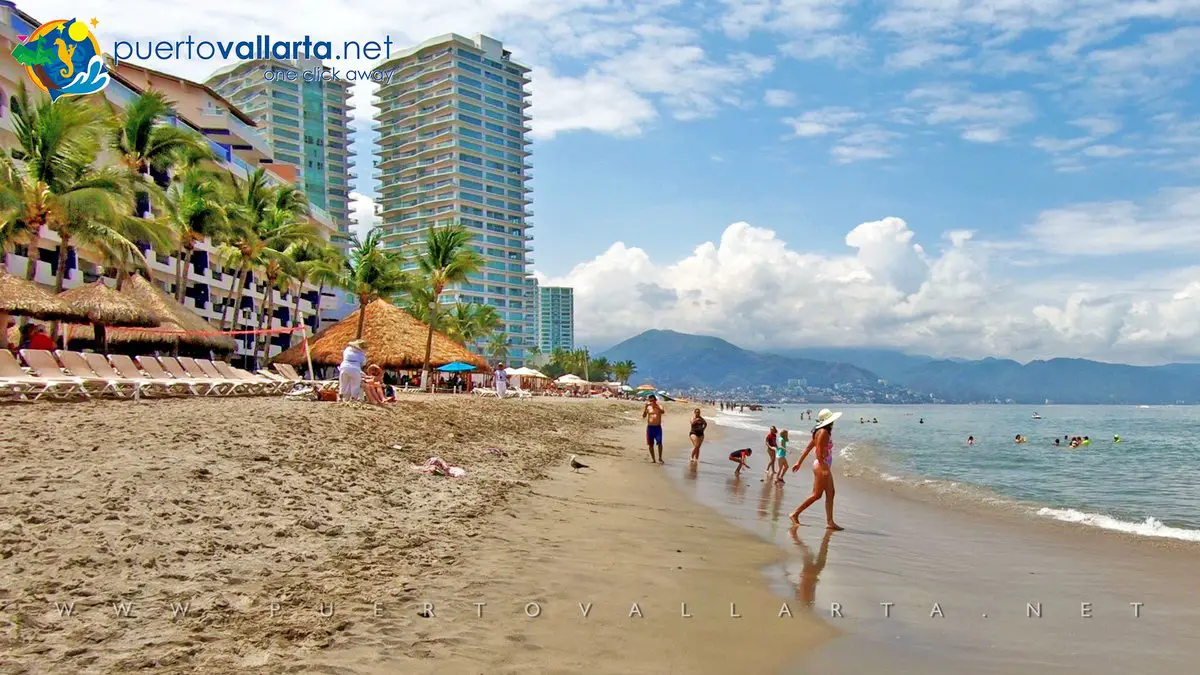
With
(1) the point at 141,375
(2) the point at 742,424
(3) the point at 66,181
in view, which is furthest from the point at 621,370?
(1) the point at 141,375

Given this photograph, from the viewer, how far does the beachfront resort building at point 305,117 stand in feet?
398

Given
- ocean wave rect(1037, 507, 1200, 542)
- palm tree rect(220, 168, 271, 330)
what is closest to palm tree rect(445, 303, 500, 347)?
palm tree rect(220, 168, 271, 330)

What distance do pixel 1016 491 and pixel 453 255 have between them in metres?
27.0

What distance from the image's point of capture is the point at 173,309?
25.1 metres

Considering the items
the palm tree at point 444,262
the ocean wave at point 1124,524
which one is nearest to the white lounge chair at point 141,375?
the ocean wave at point 1124,524

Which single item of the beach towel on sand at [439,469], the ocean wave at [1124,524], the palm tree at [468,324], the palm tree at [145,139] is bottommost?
the ocean wave at [1124,524]

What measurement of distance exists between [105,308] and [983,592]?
2102cm

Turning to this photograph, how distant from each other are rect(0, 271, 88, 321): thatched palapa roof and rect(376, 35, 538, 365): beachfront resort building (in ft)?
333

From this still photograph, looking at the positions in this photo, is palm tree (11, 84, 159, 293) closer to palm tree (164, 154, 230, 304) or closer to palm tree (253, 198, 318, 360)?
palm tree (164, 154, 230, 304)

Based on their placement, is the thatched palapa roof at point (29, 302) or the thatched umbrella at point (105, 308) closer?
the thatched palapa roof at point (29, 302)

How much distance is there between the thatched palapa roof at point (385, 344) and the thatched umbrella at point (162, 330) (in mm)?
8811

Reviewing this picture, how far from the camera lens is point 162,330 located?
2298 cm

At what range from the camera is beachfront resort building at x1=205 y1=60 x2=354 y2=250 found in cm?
12131

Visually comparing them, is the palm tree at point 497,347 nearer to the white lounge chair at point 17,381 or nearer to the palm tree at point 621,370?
the palm tree at point 621,370
